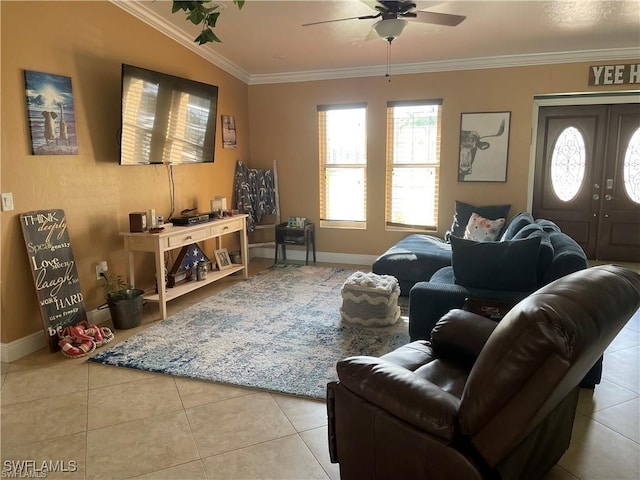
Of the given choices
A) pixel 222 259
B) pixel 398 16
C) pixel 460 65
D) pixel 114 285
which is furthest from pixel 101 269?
pixel 460 65

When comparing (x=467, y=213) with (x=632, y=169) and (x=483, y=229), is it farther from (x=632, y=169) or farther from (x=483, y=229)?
(x=632, y=169)

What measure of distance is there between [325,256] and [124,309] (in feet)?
10.1

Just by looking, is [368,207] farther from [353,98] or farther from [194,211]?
[194,211]

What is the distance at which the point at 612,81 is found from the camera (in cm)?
479

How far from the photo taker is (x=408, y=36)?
171 inches

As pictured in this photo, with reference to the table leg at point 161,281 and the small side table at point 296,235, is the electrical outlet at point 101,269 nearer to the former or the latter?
the table leg at point 161,281

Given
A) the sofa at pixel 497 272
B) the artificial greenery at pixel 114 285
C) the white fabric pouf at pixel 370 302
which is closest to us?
the sofa at pixel 497 272

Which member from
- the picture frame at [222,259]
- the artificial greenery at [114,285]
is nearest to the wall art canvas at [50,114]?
the artificial greenery at [114,285]

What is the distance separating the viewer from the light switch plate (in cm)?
300

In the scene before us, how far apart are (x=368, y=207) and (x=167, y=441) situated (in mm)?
4158

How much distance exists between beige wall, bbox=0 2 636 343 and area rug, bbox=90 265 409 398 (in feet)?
2.76

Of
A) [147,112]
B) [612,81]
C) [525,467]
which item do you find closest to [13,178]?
[147,112]

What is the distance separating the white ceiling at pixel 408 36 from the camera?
3658 mm

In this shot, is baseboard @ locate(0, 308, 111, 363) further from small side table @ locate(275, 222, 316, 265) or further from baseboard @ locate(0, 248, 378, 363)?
small side table @ locate(275, 222, 316, 265)
